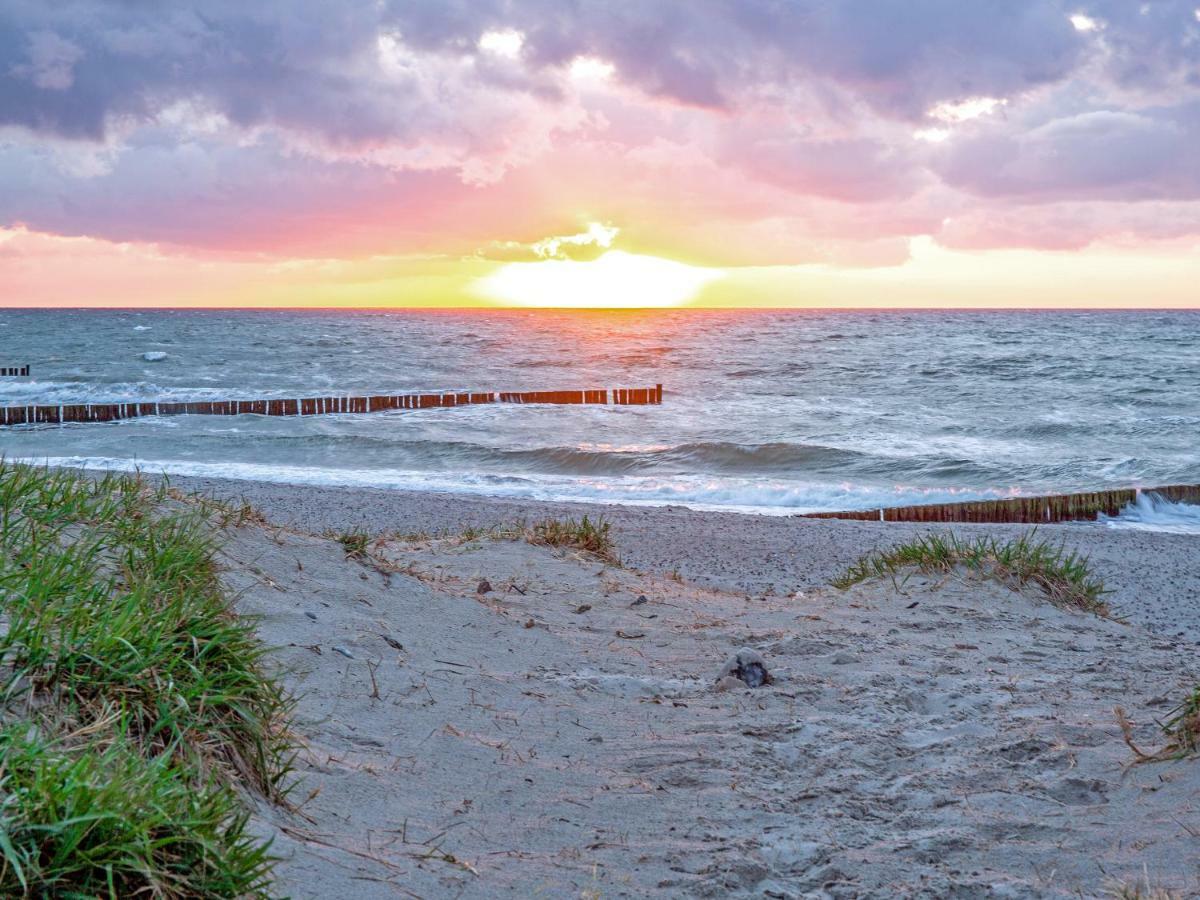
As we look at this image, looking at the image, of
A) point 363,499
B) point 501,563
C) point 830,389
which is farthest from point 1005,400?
point 501,563

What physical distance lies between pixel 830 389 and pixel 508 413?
1395 centimetres

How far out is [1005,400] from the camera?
110 ft

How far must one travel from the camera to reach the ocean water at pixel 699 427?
1870 centimetres

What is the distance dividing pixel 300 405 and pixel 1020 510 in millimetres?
22414

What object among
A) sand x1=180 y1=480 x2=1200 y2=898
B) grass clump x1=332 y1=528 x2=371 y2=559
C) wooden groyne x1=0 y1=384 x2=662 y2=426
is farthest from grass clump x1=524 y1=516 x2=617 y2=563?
wooden groyne x1=0 y1=384 x2=662 y2=426

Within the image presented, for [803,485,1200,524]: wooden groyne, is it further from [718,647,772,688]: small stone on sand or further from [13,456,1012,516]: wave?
[718,647,772,688]: small stone on sand

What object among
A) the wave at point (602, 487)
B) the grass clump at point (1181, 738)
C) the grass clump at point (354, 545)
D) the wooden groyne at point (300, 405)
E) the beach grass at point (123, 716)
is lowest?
Result: the wave at point (602, 487)

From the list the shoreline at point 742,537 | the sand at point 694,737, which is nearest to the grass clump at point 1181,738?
the sand at point 694,737

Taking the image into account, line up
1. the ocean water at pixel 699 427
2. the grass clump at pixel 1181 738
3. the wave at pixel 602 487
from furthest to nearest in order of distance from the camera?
the ocean water at pixel 699 427
the wave at pixel 602 487
the grass clump at pixel 1181 738

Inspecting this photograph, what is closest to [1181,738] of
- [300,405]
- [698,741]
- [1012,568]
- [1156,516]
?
[698,741]

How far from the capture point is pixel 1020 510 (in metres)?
14.0

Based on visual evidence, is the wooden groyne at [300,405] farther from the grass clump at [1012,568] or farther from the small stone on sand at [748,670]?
the small stone on sand at [748,670]

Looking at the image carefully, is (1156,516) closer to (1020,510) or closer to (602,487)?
(1020,510)

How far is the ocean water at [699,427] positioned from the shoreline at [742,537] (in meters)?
2.35
